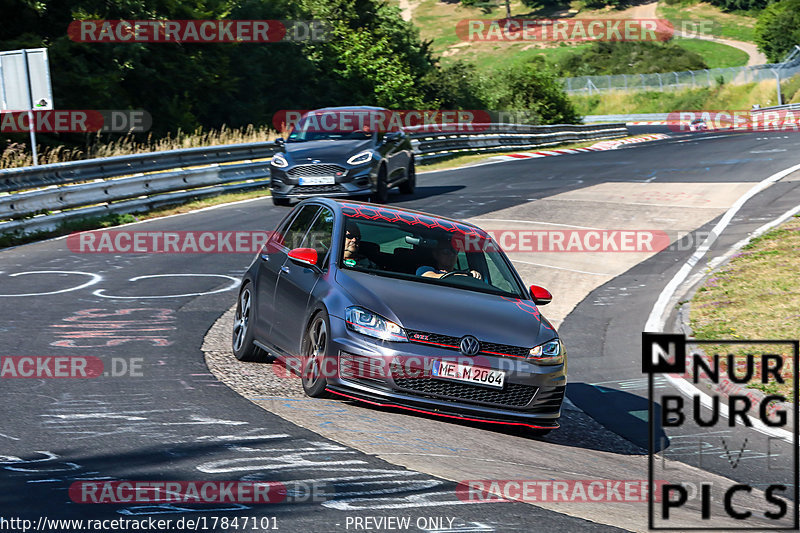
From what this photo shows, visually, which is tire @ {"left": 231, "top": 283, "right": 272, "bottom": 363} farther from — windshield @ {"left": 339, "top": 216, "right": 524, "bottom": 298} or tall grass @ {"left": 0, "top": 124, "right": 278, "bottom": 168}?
tall grass @ {"left": 0, "top": 124, "right": 278, "bottom": 168}

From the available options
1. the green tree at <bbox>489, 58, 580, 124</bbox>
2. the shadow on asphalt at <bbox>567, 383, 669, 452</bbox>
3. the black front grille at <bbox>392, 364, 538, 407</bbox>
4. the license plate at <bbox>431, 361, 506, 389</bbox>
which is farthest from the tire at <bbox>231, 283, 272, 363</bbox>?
the green tree at <bbox>489, 58, 580, 124</bbox>

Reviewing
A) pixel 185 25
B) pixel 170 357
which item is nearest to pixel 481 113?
pixel 185 25

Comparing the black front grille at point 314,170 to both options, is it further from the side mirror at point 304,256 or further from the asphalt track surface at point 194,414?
the side mirror at point 304,256

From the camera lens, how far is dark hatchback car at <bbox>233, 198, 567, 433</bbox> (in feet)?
24.0

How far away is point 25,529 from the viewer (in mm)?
4570

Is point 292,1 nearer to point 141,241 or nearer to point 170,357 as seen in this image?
point 141,241

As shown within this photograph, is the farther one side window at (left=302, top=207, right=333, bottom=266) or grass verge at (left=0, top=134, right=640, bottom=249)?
grass verge at (left=0, top=134, right=640, bottom=249)

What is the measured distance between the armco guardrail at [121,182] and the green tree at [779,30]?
260 ft

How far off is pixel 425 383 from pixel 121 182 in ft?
44.4

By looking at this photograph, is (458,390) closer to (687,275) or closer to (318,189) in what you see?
(687,275)

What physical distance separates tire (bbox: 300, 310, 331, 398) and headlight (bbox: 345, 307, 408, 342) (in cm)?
21

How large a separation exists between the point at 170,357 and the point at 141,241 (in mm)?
7957

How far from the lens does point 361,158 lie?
64.3 feet

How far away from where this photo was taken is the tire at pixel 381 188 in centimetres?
2008
